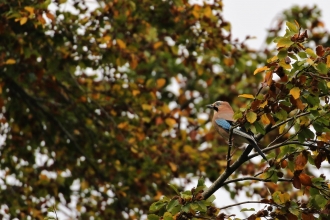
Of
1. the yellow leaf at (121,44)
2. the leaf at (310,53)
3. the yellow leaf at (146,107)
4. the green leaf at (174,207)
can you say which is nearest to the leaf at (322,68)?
the leaf at (310,53)

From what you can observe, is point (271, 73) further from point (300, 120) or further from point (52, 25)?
point (52, 25)

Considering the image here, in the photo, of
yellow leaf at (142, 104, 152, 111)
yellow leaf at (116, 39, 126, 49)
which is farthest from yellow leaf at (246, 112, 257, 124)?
yellow leaf at (142, 104, 152, 111)

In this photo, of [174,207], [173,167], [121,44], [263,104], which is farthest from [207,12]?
[174,207]

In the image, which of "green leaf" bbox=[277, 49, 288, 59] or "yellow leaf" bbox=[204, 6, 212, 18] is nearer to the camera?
"green leaf" bbox=[277, 49, 288, 59]

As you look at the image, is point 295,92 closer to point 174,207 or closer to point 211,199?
point 211,199

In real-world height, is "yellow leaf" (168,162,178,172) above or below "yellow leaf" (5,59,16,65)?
below

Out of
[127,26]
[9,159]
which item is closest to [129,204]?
[9,159]

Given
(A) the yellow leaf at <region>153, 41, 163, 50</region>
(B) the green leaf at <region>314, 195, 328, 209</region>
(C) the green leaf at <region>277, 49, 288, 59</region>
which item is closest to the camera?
(C) the green leaf at <region>277, 49, 288, 59</region>

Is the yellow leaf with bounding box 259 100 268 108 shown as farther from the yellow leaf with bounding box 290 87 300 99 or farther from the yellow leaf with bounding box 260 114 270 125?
the yellow leaf with bounding box 290 87 300 99

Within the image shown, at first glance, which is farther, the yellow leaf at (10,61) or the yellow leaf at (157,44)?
the yellow leaf at (157,44)

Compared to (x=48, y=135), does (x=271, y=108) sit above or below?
below

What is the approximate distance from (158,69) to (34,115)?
442cm

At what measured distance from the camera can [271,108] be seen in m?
4.76

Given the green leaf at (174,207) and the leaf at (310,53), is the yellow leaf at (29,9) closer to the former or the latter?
the green leaf at (174,207)
